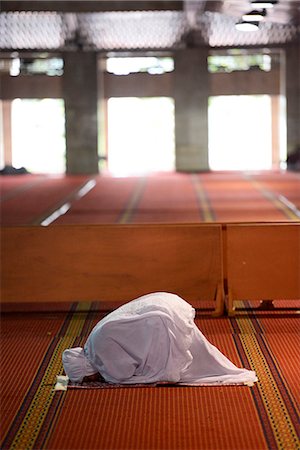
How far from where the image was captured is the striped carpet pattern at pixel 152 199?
521 inches

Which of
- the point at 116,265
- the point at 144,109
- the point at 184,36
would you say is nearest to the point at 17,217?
the point at 116,265

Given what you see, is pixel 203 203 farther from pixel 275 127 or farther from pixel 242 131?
pixel 242 131

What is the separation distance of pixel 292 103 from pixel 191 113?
3253mm

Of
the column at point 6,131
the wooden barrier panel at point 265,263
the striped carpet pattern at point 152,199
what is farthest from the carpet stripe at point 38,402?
the column at point 6,131

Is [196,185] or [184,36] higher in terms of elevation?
[184,36]

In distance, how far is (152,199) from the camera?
16750 mm

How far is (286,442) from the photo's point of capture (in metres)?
4.30

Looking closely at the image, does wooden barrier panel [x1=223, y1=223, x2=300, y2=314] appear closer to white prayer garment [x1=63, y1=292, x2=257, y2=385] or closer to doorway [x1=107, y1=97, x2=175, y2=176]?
white prayer garment [x1=63, y1=292, x2=257, y2=385]

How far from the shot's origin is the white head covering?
539cm

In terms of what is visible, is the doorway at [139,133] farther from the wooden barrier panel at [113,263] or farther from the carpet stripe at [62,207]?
the wooden barrier panel at [113,263]

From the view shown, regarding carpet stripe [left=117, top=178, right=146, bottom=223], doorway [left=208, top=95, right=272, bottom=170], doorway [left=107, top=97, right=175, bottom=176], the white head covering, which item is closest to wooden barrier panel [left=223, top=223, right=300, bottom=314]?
the white head covering

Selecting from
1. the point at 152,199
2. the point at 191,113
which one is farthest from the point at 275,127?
the point at 152,199

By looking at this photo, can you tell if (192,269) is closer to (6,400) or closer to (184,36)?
(6,400)

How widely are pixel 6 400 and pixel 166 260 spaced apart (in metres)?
2.63
